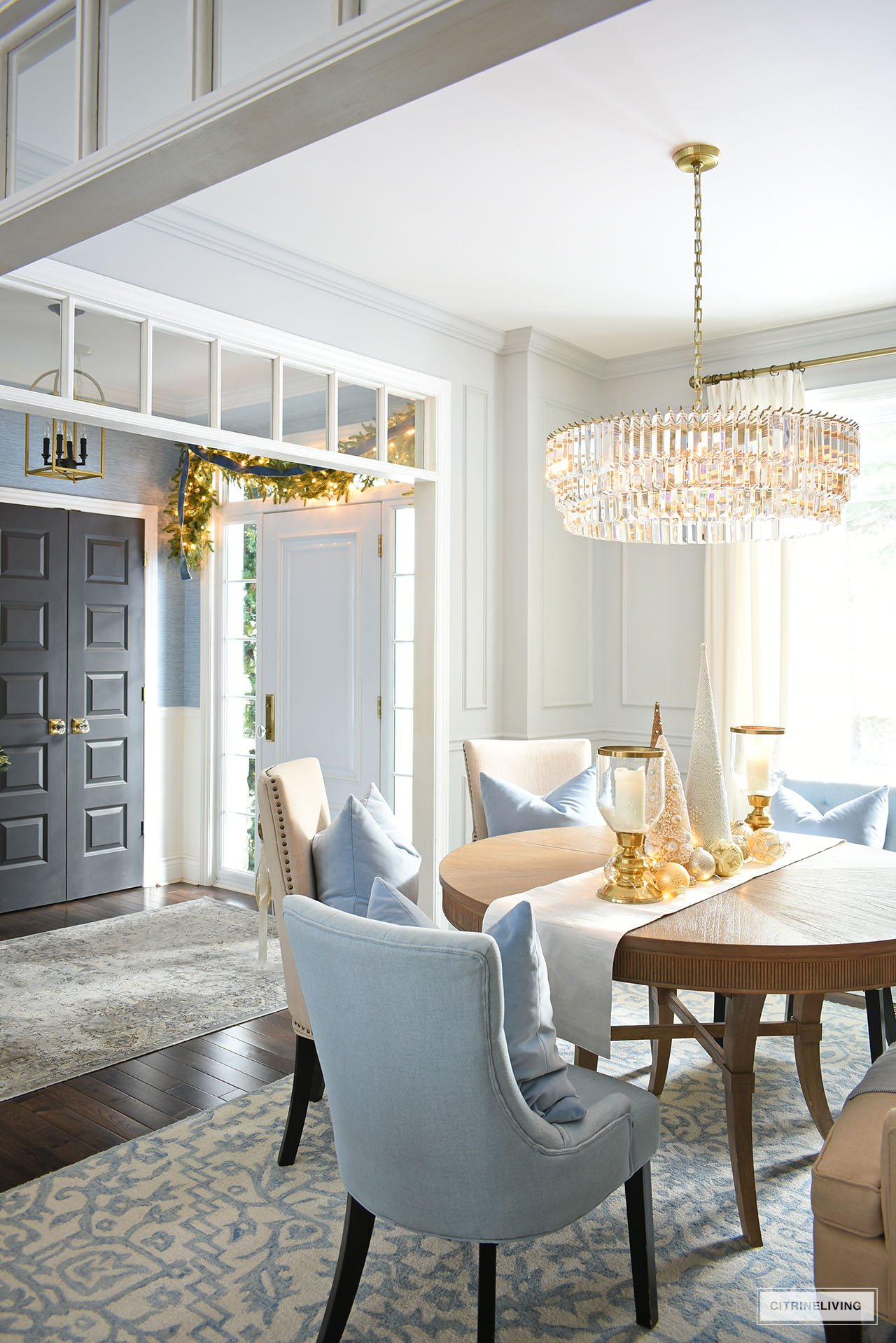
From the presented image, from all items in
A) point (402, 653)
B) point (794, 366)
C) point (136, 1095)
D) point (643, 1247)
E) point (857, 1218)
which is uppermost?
point (794, 366)

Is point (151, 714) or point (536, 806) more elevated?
point (151, 714)

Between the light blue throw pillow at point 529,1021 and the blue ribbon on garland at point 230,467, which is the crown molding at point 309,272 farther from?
the light blue throw pillow at point 529,1021

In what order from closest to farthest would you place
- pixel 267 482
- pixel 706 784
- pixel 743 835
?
pixel 706 784
pixel 743 835
pixel 267 482

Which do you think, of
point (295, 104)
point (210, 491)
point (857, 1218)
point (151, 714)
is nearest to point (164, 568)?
point (210, 491)

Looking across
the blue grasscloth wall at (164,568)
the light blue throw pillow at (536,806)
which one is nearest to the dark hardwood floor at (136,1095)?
the light blue throw pillow at (536,806)

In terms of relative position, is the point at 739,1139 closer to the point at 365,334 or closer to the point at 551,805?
the point at 551,805

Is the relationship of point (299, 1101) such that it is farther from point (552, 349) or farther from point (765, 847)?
point (552, 349)

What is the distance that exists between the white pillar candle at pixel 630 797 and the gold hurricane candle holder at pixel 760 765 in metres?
0.60

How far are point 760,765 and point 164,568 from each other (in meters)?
4.17

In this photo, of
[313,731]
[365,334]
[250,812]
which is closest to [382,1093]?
[365,334]

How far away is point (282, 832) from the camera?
8.47ft

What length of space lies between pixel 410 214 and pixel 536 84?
922mm

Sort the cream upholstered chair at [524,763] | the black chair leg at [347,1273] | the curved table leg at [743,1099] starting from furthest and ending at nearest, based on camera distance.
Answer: the cream upholstered chair at [524,763], the curved table leg at [743,1099], the black chair leg at [347,1273]

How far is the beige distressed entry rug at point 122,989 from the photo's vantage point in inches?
132
